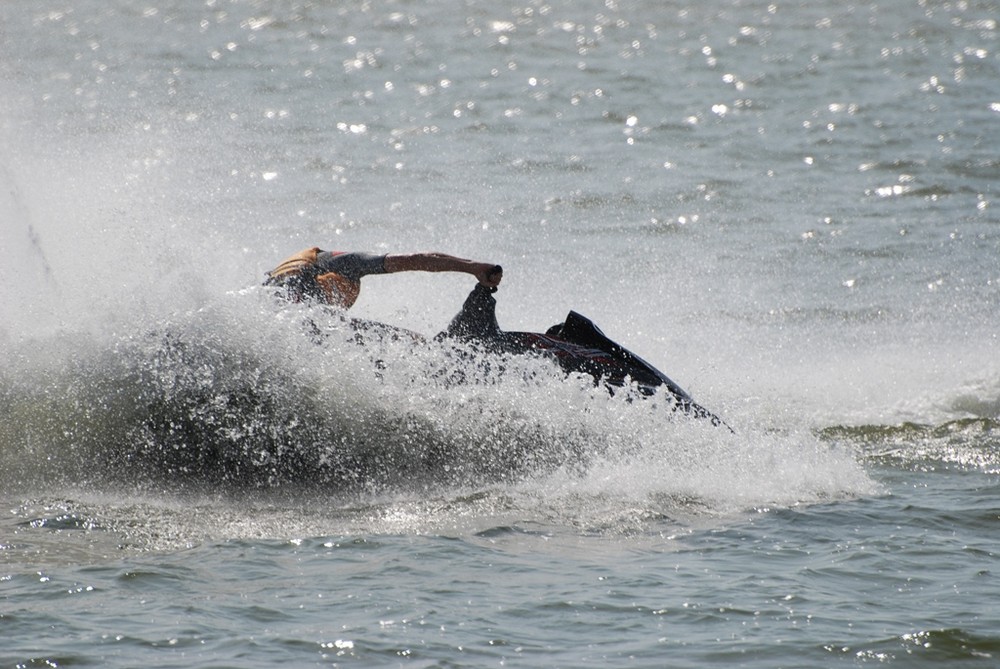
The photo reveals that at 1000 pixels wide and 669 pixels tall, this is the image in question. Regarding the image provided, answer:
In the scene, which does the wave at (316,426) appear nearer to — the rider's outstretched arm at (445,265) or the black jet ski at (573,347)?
the black jet ski at (573,347)

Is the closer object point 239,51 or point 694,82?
point 694,82

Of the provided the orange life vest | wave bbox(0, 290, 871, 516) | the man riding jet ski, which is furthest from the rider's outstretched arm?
wave bbox(0, 290, 871, 516)

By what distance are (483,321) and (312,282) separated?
2.85 ft

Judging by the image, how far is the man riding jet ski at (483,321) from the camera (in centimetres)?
643

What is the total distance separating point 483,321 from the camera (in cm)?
650

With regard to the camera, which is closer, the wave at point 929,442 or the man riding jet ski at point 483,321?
the man riding jet ski at point 483,321

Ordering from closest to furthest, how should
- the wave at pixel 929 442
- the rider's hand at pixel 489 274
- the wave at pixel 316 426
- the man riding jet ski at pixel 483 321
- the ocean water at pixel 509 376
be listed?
the ocean water at pixel 509 376, the wave at pixel 316 426, the rider's hand at pixel 489 274, the man riding jet ski at pixel 483 321, the wave at pixel 929 442

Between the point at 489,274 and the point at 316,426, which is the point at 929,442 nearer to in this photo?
the point at 489,274

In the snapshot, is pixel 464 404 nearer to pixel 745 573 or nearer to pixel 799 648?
pixel 745 573

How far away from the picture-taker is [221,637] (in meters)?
3.94

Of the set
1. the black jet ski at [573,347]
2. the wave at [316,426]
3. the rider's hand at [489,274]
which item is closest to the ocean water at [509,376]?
the wave at [316,426]

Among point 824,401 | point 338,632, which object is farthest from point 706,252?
point 338,632

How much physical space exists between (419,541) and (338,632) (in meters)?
1.10

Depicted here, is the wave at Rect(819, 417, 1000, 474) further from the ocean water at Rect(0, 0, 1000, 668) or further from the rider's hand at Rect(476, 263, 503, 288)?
the rider's hand at Rect(476, 263, 503, 288)
